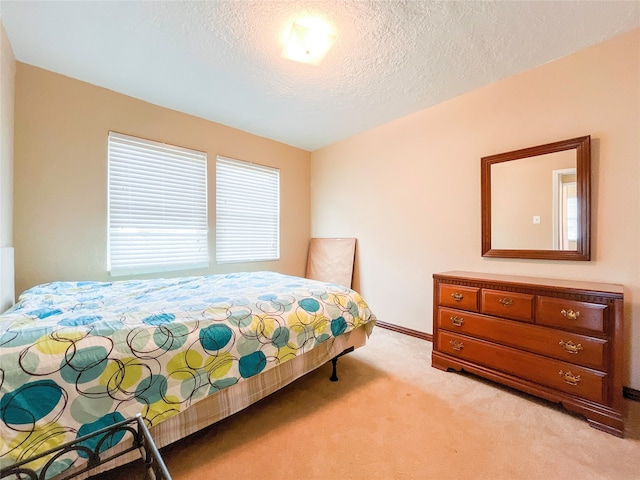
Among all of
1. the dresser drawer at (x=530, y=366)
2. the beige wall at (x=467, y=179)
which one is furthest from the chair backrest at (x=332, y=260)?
the dresser drawer at (x=530, y=366)

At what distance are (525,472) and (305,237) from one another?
3.32 metres

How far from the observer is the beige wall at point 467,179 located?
1736 millimetres

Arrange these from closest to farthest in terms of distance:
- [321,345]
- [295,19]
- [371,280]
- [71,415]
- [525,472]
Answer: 1. [71,415]
2. [525,472]
3. [295,19]
4. [321,345]
5. [371,280]

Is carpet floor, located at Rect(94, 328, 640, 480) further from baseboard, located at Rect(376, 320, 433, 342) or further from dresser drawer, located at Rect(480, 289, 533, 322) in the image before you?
baseboard, located at Rect(376, 320, 433, 342)

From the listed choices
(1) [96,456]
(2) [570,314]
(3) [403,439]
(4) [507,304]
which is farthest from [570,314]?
(1) [96,456]

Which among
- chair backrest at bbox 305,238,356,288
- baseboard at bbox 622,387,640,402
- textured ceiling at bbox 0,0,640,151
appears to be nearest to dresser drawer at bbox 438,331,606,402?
baseboard at bbox 622,387,640,402

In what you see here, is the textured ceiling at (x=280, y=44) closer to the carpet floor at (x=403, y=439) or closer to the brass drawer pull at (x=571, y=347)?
the brass drawer pull at (x=571, y=347)

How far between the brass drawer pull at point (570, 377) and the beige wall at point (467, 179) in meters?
0.59

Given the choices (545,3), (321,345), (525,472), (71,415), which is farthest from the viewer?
(321,345)

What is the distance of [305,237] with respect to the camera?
407 cm

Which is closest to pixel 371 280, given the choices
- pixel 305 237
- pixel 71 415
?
pixel 305 237

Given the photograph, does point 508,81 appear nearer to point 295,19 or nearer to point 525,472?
point 295,19

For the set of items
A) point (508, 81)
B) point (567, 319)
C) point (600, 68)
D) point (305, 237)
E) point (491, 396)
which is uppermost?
point (508, 81)

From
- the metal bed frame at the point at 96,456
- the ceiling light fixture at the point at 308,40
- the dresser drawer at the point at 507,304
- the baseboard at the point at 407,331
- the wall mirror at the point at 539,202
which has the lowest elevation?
the baseboard at the point at 407,331
